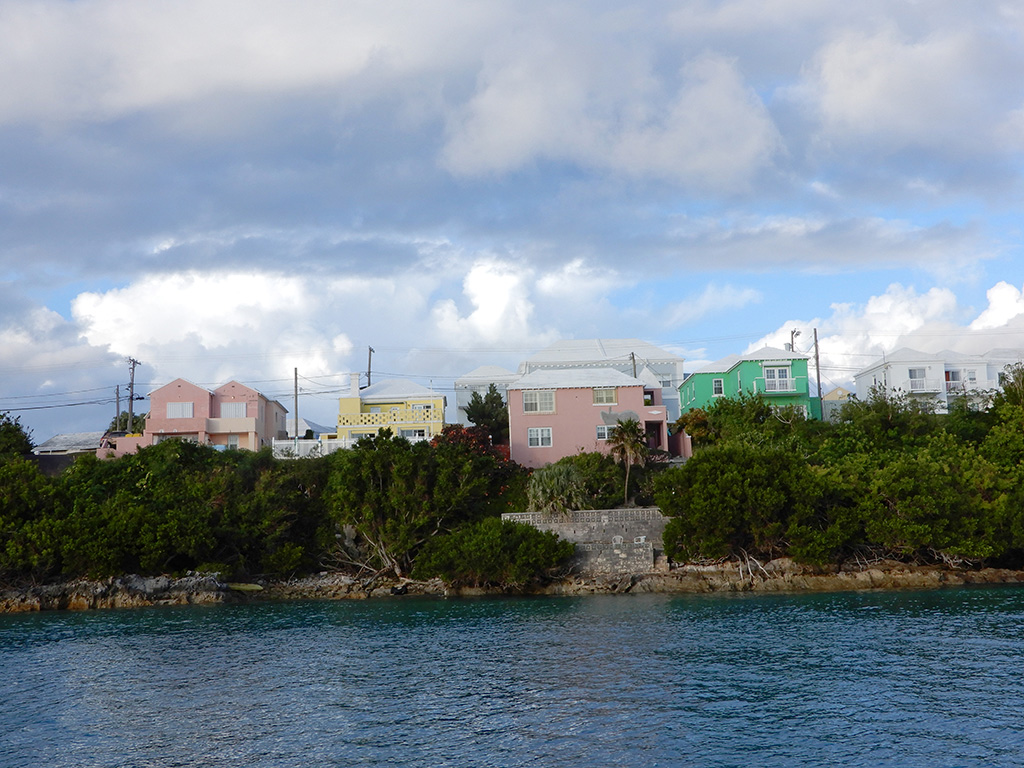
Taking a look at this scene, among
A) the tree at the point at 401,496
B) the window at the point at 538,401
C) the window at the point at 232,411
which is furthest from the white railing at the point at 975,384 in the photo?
the window at the point at 232,411

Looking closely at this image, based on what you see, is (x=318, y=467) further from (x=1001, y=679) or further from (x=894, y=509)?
(x=1001, y=679)

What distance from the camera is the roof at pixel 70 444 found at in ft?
218

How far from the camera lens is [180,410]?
59812 millimetres

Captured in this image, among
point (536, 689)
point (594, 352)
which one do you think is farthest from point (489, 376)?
point (536, 689)

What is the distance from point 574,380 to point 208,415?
2567 centimetres

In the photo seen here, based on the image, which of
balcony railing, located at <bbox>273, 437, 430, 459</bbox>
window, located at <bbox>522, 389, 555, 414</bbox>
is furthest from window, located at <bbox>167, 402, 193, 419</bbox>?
window, located at <bbox>522, 389, 555, 414</bbox>

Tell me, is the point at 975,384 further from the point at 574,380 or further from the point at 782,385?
the point at 574,380

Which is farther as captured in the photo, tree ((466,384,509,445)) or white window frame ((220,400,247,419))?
white window frame ((220,400,247,419))

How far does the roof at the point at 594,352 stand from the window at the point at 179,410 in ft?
85.3

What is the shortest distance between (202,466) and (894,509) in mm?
36026

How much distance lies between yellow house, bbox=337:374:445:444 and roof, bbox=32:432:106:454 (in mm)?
20528

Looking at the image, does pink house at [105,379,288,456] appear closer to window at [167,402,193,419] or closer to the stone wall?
window at [167,402,193,419]

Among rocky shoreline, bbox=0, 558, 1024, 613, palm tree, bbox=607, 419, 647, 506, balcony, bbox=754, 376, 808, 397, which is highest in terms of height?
balcony, bbox=754, 376, 808, 397

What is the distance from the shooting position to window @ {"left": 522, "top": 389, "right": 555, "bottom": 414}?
53.9 metres
